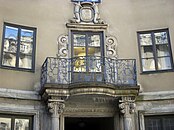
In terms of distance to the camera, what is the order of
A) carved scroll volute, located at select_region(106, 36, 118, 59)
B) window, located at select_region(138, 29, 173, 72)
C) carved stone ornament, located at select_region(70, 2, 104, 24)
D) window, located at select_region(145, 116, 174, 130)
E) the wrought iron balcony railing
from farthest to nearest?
1. carved stone ornament, located at select_region(70, 2, 104, 24)
2. carved scroll volute, located at select_region(106, 36, 118, 59)
3. window, located at select_region(138, 29, 173, 72)
4. window, located at select_region(145, 116, 174, 130)
5. the wrought iron balcony railing

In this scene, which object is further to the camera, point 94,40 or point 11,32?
point 94,40

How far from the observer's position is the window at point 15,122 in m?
10.8

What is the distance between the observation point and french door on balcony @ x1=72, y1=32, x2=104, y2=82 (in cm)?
1145

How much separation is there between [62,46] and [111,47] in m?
1.85

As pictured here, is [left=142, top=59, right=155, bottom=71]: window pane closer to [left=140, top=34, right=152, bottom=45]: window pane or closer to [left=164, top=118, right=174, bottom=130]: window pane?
[left=140, top=34, right=152, bottom=45]: window pane

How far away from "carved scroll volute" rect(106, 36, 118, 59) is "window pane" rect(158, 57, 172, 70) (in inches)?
65.2

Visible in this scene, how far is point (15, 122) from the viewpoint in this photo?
11.0 m

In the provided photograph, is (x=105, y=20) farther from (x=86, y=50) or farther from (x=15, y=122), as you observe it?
(x=15, y=122)

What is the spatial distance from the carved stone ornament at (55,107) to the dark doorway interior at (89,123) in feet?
5.77

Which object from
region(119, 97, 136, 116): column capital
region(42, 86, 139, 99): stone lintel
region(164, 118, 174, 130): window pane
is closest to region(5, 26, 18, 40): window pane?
region(42, 86, 139, 99): stone lintel

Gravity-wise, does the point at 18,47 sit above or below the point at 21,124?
above

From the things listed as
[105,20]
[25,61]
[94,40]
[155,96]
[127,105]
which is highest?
[105,20]

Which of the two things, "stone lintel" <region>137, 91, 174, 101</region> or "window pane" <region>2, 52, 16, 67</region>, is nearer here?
"window pane" <region>2, 52, 16, 67</region>

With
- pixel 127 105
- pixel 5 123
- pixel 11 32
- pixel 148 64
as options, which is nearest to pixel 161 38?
pixel 148 64
